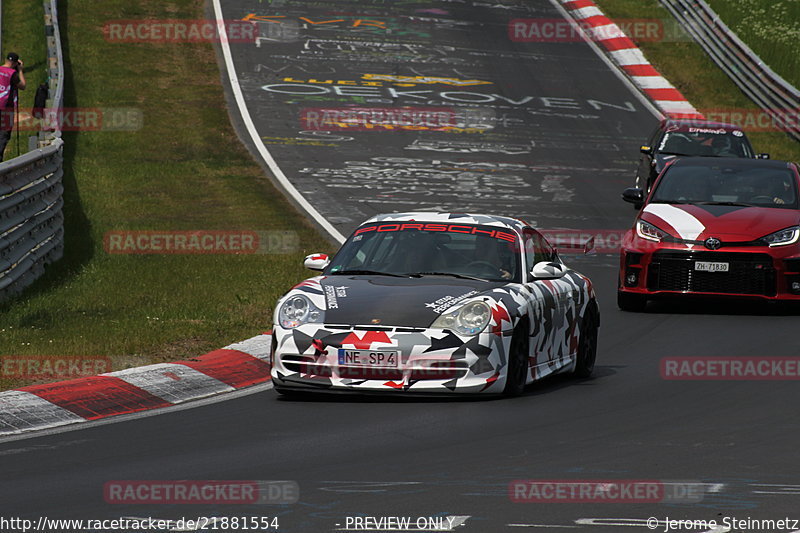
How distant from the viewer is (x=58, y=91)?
1063 inches

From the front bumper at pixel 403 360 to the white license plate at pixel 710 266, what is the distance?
559cm

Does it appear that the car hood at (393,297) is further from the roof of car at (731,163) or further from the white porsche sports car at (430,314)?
the roof of car at (731,163)

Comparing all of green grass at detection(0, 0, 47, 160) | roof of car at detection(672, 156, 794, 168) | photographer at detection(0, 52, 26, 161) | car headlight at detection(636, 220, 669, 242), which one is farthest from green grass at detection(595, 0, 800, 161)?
photographer at detection(0, 52, 26, 161)

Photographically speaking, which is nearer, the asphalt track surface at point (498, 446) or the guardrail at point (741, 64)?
the asphalt track surface at point (498, 446)

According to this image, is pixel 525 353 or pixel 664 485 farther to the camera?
pixel 525 353

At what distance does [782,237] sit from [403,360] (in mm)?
6698

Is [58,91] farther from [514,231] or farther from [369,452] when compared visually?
[369,452]

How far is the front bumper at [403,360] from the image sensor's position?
31.8 ft

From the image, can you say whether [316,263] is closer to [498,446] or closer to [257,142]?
[498,446]

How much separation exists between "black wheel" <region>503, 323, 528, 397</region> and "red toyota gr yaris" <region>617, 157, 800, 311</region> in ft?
17.1

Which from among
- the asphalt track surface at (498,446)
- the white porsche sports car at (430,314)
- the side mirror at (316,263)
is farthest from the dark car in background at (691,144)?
the side mirror at (316,263)

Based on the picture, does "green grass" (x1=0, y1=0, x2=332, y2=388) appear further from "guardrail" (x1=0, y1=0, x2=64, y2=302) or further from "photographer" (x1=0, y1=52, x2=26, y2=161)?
"photographer" (x1=0, y1=52, x2=26, y2=161)

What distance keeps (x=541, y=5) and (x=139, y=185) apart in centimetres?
2201

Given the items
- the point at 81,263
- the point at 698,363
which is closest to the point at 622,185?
the point at 81,263
